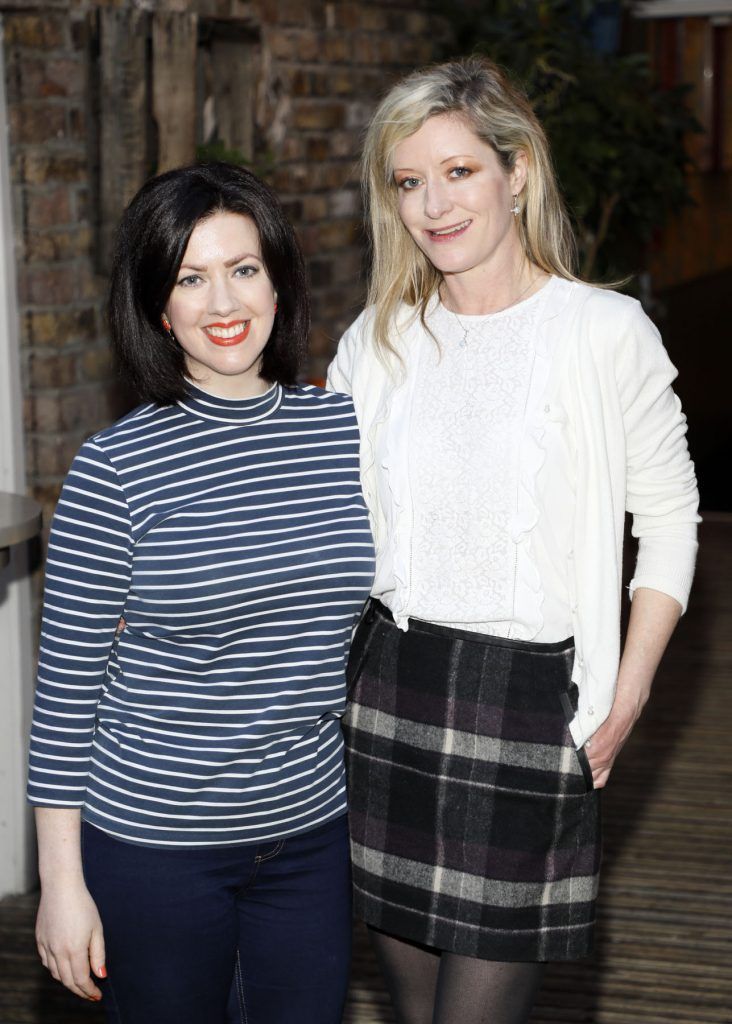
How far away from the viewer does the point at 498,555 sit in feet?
6.02

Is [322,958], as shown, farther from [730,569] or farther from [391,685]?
[730,569]

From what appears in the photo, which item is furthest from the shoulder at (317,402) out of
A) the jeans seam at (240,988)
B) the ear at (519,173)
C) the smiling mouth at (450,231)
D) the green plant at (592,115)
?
the green plant at (592,115)

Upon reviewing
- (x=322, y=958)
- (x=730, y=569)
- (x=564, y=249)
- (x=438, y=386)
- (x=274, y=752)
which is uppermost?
(x=564, y=249)

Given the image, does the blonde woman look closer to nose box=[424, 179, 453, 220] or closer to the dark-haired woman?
nose box=[424, 179, 453, 220]

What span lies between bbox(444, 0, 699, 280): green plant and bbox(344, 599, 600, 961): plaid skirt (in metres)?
3.01

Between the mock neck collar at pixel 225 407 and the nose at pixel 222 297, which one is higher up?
the nose at pixel 222 297

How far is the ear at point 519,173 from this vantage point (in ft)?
6.27

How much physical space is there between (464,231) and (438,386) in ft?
0.67

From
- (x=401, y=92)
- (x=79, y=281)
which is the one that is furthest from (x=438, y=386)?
(x=79, y=281)

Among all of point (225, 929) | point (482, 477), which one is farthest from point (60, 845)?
point (482, 477)

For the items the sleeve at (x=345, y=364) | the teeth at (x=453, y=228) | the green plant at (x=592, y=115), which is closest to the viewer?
the teeth at (x=453, y=228)

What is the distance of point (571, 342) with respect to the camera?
182 cm

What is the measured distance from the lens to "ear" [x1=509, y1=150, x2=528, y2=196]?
191cm

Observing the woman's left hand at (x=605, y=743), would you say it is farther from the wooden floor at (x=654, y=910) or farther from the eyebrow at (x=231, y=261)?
the wooden floor at (x=654, y=910)
